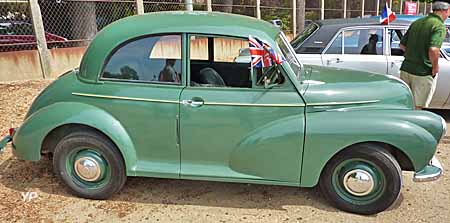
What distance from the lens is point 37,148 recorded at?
3508 millimetres

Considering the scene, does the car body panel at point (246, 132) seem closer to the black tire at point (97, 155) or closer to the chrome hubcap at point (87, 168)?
the black tire at point (97, 155)

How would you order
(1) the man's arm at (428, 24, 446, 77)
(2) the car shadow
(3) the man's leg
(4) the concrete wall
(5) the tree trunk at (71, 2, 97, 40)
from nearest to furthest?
1. (2) the car shadow
2. (1) the man's arm at (428, 24, 446, 77)
3. (3) the man's leg
4. (4) the concrete wall
5. (5) the tree trunk at (71, 2, 97, 40)

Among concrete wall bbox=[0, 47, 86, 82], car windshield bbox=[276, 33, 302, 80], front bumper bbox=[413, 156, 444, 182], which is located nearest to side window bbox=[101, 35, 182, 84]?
car windshield bbox=[276, 33, 302, 80]

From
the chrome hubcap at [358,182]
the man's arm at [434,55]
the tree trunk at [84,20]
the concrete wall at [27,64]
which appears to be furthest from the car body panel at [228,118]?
the tree trunk at [84,20]

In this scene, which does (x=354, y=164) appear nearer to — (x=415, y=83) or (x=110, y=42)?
(x=415, y=83)

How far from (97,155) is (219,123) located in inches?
47.4

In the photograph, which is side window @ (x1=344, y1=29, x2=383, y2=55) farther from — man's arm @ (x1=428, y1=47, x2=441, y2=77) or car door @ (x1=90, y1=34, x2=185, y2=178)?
car door @ (x1=90, y1=34, x2=185, y2=178)

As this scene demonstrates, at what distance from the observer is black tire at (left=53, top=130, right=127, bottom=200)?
3.40 m

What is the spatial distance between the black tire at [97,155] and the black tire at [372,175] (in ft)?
6.21

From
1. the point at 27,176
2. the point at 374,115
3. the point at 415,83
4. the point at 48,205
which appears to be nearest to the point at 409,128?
the point at 374,115

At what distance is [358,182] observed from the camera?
3.23m

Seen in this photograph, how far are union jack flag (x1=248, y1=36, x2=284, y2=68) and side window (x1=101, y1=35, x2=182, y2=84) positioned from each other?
68cm

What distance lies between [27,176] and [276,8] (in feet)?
35.8

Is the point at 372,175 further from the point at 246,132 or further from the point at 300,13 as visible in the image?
the point at 300,13
